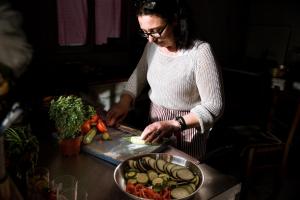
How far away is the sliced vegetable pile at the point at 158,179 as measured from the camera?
3.84 ft

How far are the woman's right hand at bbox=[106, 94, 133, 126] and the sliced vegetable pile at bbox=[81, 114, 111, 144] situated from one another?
16 centimetres

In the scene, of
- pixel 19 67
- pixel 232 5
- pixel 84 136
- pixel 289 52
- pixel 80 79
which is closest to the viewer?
pixel 19 67

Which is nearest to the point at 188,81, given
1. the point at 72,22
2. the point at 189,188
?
the point at 189,188

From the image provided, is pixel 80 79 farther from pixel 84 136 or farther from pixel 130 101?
pixel 84 136

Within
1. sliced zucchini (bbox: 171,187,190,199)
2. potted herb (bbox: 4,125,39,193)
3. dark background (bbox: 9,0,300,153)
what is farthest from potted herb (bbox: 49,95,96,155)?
dark background (bbox: 9,0,300,153)

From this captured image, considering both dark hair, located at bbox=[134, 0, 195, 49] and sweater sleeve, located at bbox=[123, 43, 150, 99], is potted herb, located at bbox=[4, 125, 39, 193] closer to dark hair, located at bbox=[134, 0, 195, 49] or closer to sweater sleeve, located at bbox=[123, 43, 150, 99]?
dark hair, located at bbox=[134, 0, 195, 49]

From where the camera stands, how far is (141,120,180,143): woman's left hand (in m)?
1.57

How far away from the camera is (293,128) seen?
2.67 metres

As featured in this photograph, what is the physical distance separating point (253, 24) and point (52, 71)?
14.6ft

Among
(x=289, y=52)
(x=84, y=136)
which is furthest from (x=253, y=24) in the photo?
(x=84, y=136)

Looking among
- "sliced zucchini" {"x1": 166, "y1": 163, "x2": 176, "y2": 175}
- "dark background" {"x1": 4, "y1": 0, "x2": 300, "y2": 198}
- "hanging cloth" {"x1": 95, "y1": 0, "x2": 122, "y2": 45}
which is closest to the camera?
"sliced zucchini" {"x1": 166, "y1": 163, "x2": 176, "y2": 175}

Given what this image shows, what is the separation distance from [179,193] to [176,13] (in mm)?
1073

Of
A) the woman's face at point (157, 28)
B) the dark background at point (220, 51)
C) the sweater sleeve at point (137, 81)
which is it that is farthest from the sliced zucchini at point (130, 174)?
the dark background at point (220, 51)

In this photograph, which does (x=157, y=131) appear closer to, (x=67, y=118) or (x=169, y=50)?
(x=67, y=118)
